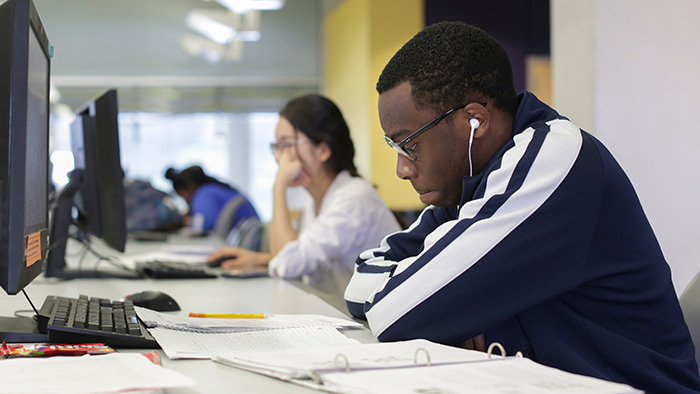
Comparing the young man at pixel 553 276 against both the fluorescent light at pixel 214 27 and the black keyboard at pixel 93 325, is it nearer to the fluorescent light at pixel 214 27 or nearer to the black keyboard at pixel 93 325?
the black keyboard at pixel 93 325

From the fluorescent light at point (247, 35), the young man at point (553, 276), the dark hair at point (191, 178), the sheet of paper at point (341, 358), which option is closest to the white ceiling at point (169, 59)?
the fluorescent light at point (247, 35)

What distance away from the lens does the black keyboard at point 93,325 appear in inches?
44.3

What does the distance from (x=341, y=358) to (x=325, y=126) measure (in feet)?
6.21

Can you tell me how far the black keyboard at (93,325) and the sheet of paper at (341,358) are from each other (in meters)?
0.19

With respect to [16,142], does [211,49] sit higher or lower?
higher

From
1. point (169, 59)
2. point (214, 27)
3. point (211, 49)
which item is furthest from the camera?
point (169, 59)

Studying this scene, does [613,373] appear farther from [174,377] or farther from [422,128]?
[174,377]

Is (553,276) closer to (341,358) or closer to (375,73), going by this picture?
(341,358)

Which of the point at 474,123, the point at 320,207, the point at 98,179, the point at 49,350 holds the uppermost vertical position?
the point at 474,123

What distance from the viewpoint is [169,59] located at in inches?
339

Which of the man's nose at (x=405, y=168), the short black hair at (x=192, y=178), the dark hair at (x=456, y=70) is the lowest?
the short black hair at (x=192, y=178)

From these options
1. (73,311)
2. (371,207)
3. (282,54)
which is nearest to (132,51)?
(282,54)

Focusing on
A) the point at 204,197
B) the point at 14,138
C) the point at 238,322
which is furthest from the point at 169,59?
the point at 14,138

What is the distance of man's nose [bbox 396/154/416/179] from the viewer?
1346mm
